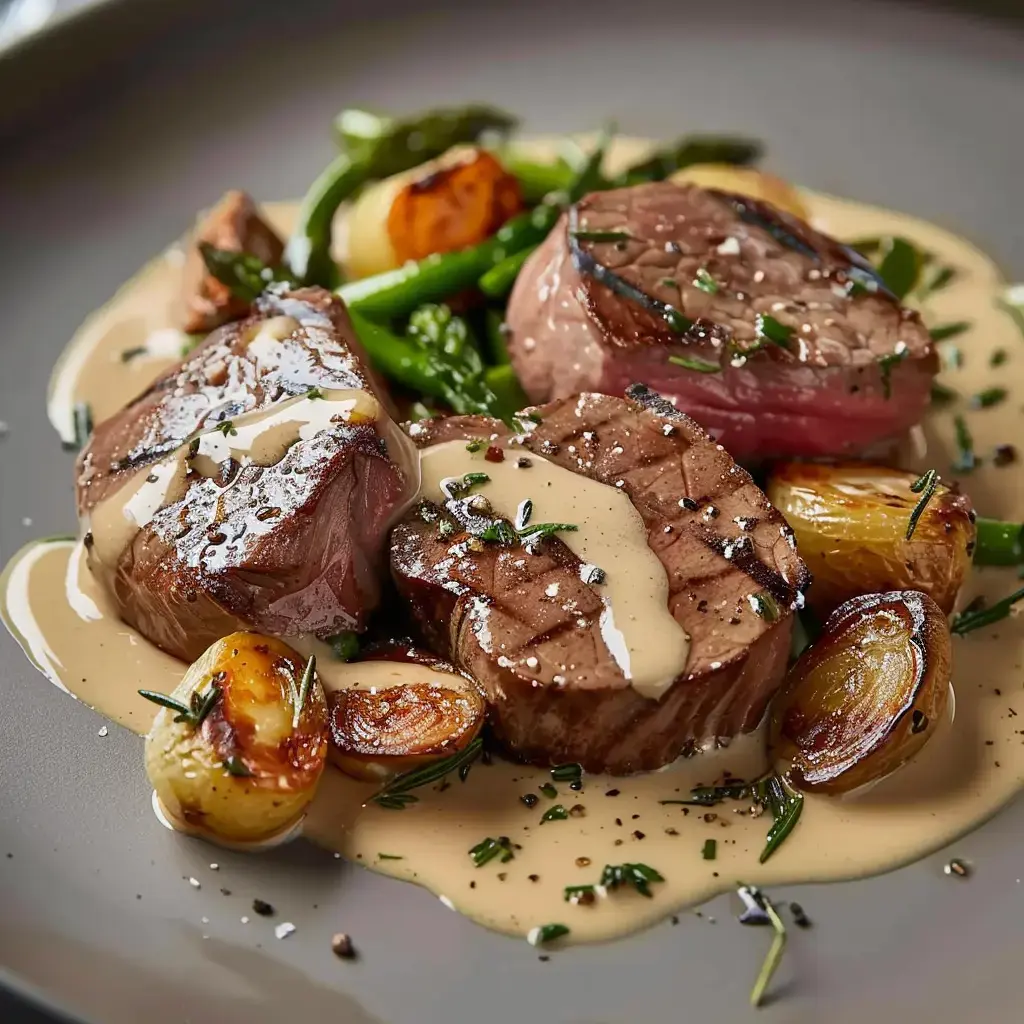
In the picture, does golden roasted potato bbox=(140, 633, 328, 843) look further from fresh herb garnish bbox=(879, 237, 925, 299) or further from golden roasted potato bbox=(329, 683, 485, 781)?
fresh herb garnish bbox=(879, 237, 925, 299)

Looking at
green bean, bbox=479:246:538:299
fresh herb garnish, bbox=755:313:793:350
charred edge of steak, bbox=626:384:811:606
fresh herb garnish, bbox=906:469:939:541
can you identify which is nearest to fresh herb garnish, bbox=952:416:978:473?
fresh herb garnish, bbox=906:469:939:541

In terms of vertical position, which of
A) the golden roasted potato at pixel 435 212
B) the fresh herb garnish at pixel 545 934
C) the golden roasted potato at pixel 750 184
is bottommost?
the fresh herb garnish at pixel 545 934

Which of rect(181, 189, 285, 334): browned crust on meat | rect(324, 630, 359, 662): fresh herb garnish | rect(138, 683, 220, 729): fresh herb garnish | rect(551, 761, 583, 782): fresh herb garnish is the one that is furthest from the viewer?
rect(181, 189, 285, 334): browned crust on meat

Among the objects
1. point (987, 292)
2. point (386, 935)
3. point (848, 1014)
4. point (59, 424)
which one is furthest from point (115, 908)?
point (987, 292)

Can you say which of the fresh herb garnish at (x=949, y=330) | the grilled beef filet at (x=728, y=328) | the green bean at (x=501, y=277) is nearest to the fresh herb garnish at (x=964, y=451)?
the grilled beef filet at (x=728, y=328)

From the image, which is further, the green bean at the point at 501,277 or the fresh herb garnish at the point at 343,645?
the green bean at the point at 501,277

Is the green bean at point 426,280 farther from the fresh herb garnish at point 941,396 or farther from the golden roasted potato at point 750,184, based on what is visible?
the fresh herb garnish at point 941,396

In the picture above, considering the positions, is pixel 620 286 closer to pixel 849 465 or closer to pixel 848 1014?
pixel 849 465
